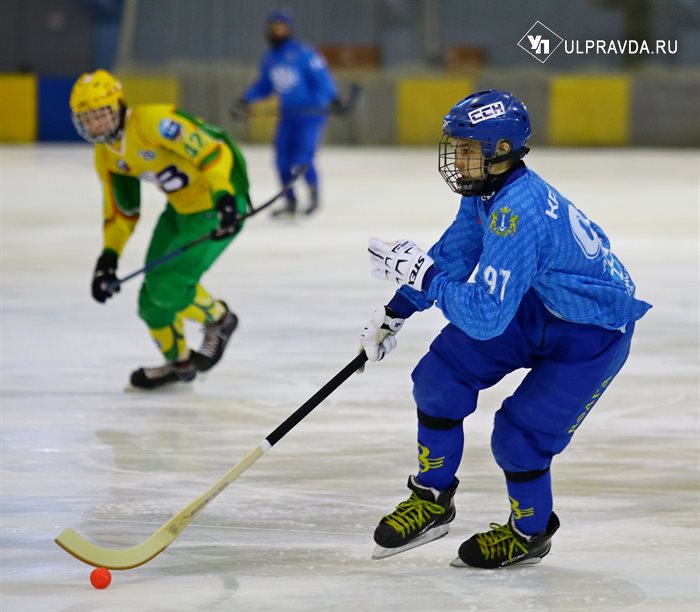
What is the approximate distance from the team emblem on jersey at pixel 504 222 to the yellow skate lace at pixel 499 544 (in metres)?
0.77

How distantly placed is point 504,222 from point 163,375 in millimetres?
2633

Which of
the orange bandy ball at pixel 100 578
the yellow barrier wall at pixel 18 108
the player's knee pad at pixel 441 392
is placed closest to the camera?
the orange bandy ball at pixel 100 578

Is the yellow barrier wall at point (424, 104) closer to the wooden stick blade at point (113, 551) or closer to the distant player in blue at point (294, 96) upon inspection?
the distant player in blue at point (294, 96)

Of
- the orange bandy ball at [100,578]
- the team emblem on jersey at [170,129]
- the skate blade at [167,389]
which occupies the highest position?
the team emblem on jersey at [170,129]

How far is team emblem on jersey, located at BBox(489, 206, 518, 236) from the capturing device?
326cm

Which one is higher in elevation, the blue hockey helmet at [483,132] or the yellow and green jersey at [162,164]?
the blue hockey helmet at [483,132]

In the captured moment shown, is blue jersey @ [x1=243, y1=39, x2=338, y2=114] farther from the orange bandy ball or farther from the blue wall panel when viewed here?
the orange bandy ball

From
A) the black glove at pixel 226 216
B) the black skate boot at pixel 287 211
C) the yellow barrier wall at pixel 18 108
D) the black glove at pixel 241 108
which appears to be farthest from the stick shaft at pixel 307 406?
the yellow barrier wall at pixel 18 108

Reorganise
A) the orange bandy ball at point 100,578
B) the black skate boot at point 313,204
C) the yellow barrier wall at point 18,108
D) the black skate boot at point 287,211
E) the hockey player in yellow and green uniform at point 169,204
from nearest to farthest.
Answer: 1. the orange bandy ball at point 100,578
2. the hockey player in yellow and green uniform at point 169,204
3. the black skate boot at point 287,211
4. the black skate boot at point 313,204
5. the yellow barrier wall at point 18,108

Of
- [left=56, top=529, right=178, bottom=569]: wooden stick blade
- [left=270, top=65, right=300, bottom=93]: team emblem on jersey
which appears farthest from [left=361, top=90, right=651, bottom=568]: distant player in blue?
[left=270, top=65, right=300, bottom=93]: team emblem on jersey

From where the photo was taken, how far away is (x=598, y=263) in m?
3.41

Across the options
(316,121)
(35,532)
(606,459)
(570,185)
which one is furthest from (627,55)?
(35,532)

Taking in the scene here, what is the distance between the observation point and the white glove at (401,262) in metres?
3.38

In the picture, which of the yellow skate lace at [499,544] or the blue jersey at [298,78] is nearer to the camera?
the yellow skate lace at [499,544]
